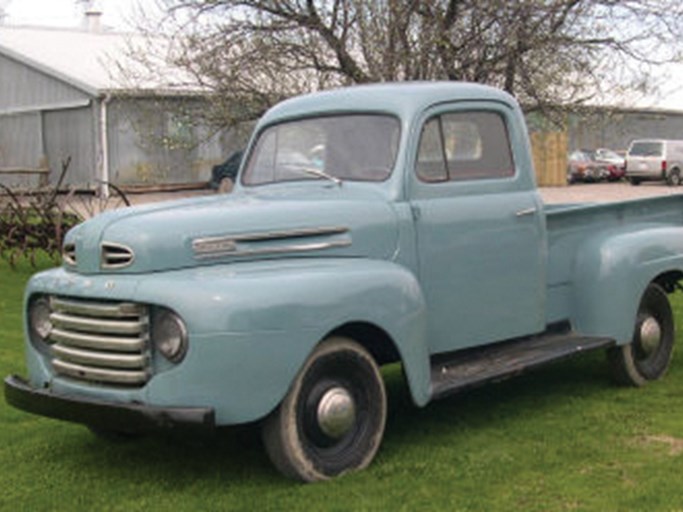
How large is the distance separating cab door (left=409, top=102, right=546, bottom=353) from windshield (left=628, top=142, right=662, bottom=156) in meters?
33.1

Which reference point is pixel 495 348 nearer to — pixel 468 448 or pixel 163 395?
pixel 468 448

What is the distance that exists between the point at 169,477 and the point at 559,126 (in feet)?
29.2

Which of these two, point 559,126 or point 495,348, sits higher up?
point 559,126

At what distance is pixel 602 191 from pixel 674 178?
194 inches

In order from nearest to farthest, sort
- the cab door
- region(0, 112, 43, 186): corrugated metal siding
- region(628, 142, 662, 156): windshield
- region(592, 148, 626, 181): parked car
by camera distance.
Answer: the cab door → region(0, 112, 43, 186): corrugated metal siding → region(628, 142, 662, 156): windshield → region(592, 148, 626, 181): parked car

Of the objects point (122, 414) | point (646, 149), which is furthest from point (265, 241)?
point (646, 149)

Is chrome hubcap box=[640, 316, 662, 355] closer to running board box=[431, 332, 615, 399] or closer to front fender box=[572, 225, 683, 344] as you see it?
front fender box=[572, 225, 683, 344]

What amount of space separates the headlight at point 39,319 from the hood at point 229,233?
247 millimetres

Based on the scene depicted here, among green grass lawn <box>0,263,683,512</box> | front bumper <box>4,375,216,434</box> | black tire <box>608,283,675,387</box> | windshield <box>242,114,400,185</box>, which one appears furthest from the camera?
black tire <box>608,283,675,387</box>

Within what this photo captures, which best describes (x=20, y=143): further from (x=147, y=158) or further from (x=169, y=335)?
(x=169, y=335)

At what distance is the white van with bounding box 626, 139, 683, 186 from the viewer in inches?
1494

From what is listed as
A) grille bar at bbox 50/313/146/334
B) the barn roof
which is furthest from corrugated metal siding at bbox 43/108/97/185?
grille bar at bbox 50/313/146/334

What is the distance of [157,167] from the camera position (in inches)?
1215

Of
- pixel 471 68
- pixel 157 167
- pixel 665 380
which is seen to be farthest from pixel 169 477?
pixel 157 167
